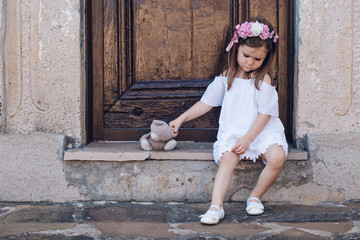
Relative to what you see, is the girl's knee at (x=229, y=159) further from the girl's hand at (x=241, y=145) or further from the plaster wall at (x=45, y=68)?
the plaster wall at (x=45, y=68)

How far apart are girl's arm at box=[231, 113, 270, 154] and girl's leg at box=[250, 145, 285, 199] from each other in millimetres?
130

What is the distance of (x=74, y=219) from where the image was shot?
2.57 m

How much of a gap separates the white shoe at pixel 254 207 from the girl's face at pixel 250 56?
826 mm

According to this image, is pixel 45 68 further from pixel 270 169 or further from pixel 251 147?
pixel 270 169

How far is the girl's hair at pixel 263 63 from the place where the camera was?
2.73 meters

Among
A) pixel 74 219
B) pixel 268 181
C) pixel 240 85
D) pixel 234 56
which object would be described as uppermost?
pixel 234 56

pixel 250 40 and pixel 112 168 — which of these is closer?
→ pixel 250 40

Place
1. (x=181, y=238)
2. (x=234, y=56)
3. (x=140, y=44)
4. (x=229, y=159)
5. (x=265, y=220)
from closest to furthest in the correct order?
(x=181, y=238) → (x=265, y=220) → (x=229, y=159) → (x=234, y=56) → (x=140, y=44)

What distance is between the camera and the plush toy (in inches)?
112

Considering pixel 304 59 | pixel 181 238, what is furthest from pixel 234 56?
pixel 181 238

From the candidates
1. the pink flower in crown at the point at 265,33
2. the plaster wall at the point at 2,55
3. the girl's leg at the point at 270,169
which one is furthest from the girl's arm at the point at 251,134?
the plaster wall at the point at 2,55

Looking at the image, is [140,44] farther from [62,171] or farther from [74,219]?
[74,219]

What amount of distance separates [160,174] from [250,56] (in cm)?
97

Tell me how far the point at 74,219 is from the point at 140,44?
4.55ft
